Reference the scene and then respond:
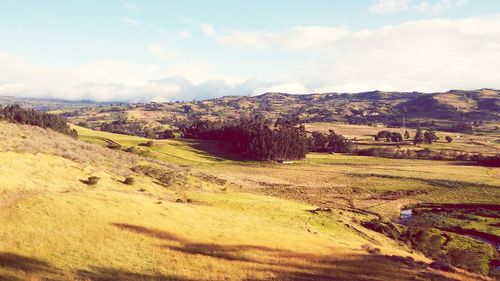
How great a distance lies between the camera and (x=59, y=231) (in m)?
31.1

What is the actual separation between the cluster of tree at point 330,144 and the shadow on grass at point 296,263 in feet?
489

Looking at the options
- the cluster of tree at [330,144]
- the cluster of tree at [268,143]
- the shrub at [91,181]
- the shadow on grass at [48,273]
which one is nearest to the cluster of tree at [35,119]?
the cluster of tree at [268,143]

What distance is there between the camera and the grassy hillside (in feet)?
90.9

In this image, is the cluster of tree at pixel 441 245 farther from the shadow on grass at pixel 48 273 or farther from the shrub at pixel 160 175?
the shadow on grass at pixel 48 273

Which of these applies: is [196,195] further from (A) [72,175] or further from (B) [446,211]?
(B) [446,211]

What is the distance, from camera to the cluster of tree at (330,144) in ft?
605

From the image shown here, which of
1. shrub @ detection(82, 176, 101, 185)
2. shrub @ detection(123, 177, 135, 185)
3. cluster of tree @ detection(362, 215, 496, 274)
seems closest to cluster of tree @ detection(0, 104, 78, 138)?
shrub @ detection(123, 177, 135, 185)

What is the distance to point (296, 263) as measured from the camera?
33750 millimetres

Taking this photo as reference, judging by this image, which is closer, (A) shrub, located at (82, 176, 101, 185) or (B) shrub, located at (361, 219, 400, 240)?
(A) shrub, located at (82, 176, 101, 185)

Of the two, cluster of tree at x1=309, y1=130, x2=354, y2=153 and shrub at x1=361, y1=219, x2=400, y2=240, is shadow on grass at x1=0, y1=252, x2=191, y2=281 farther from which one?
cluster of tree at x1=309, y1=130, x2=354, y2=153

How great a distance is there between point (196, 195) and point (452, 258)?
34.9m

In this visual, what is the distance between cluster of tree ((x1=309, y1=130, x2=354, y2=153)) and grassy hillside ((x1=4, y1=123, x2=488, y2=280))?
13149cm

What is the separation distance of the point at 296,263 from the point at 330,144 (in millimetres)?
159089

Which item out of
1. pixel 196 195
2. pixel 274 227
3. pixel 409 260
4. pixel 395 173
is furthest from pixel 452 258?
pixel 395 173
